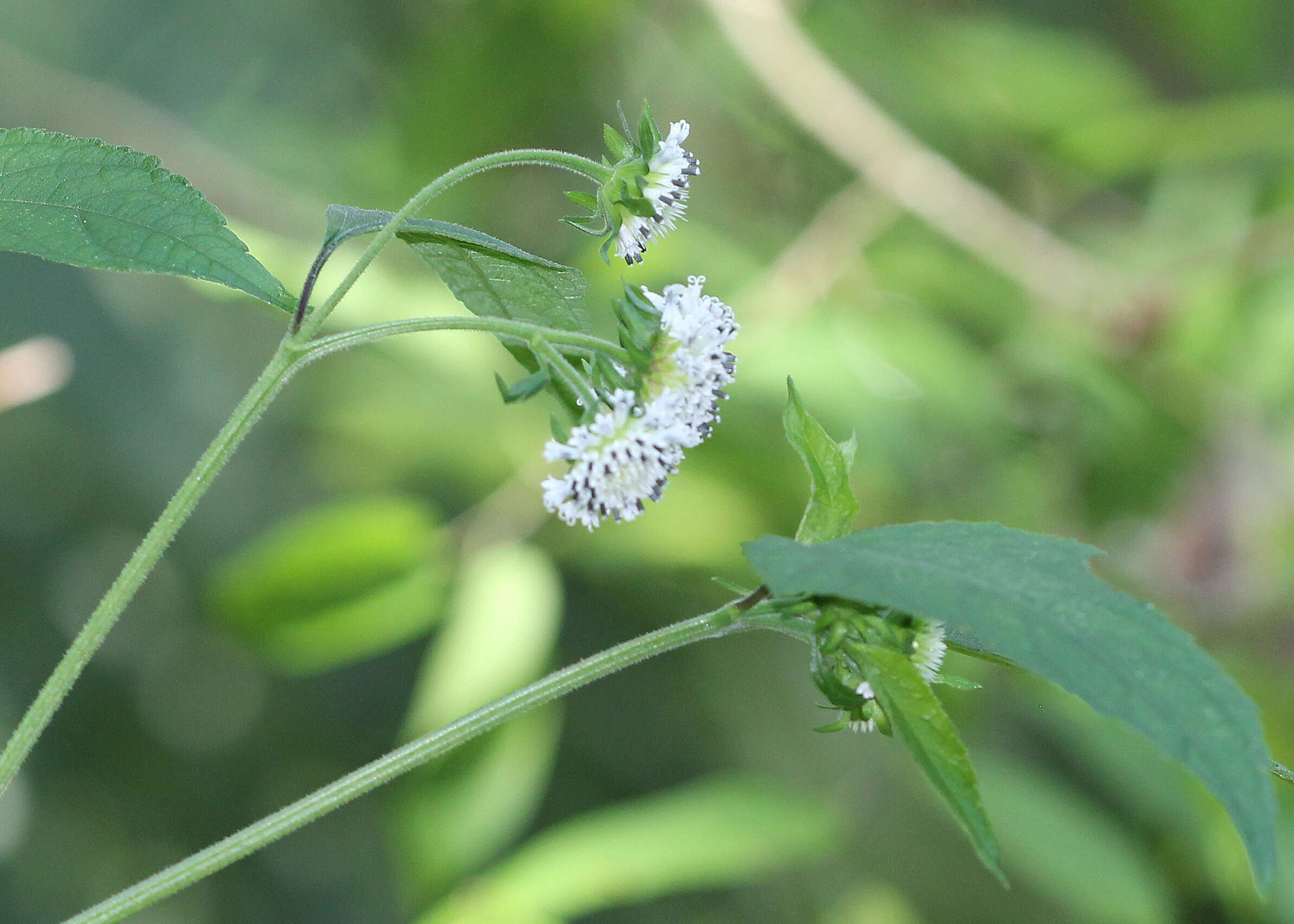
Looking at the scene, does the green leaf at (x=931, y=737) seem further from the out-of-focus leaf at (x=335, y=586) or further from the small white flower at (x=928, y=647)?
the out-of-focus leaf at (x=335, y=586)

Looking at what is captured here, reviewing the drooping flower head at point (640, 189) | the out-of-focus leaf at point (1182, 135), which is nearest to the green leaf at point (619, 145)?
the drooping flower head at point (640, 189)

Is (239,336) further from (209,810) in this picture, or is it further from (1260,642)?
(1260,642)

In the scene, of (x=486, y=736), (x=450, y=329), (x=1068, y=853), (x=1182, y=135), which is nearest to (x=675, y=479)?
(x=486, y=736)

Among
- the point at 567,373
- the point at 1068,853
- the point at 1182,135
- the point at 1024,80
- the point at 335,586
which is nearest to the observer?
the point at 567,373

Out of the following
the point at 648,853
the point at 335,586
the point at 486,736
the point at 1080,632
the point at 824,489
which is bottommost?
the point at 1080,632

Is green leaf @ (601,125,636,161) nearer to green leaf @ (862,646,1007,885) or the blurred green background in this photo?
green leaf @ (862,646,1007,885)

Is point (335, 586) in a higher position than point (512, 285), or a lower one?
higher

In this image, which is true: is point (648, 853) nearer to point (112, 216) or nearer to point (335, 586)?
point (335, 586)
